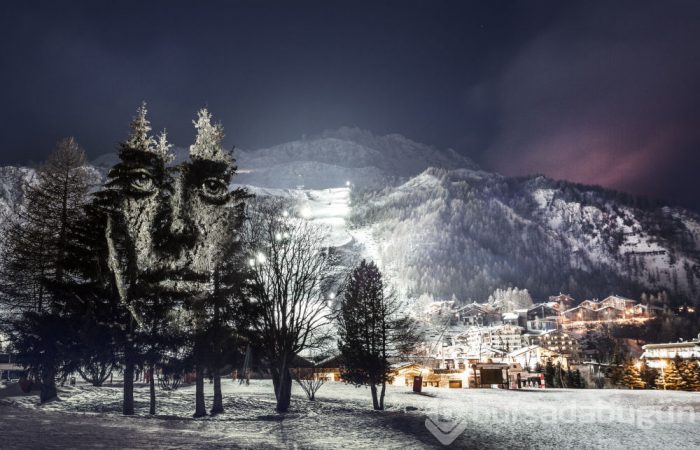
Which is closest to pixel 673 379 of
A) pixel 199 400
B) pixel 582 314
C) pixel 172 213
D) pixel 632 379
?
pixel 632 379

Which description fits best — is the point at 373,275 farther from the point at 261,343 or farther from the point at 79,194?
the point at 79,194

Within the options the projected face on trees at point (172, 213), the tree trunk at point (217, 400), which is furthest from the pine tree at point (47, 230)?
the tree trunk at point (217, 400)

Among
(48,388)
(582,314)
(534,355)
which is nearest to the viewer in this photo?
(48,388)

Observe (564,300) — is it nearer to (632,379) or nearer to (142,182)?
(632,379)

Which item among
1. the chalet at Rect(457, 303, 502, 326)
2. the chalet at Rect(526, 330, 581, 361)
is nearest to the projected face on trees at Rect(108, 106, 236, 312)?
the chalet at Rect(526, 330, 581, 361)

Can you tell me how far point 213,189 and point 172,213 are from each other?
2.42 metres

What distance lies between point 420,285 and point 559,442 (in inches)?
7119

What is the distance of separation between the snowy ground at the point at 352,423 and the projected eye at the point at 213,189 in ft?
35.9

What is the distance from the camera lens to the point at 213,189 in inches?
955

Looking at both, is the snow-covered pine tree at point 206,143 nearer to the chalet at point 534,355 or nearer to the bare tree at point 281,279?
the bare tree at point 281,279

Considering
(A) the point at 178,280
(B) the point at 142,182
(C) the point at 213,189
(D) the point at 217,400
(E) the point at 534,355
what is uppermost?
(B) the point at 142,182

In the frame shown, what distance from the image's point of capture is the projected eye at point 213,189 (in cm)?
2398

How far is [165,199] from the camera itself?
78.4 feet

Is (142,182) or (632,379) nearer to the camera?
(142,182)
